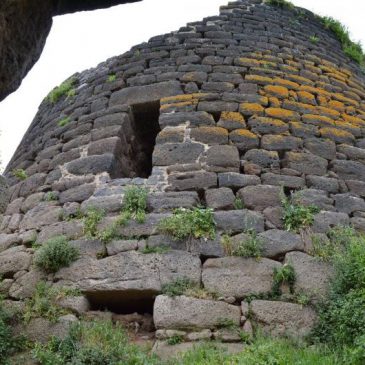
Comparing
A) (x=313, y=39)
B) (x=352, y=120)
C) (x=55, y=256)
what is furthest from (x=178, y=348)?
(x=313, y=39)

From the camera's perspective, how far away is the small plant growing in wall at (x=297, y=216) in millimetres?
4438

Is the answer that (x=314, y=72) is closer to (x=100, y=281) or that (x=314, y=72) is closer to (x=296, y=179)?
(x=296, y=179)

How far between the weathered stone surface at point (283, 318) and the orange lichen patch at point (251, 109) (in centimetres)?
212

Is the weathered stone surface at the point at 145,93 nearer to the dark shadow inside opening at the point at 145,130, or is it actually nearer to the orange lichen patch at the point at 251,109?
the dark shadow inside opening at the point at 145,130

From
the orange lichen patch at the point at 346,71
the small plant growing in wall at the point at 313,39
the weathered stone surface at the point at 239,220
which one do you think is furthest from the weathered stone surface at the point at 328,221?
the small plant growing in wall at the point at 313,39

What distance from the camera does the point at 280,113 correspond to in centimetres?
544

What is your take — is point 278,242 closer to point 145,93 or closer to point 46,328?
point 46,328

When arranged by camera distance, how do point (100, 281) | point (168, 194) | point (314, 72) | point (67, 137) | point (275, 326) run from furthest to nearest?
point (314, 72), point (67, 137), point (168, 194), point (100, 281), point (275, 326)

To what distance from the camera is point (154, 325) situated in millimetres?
3955

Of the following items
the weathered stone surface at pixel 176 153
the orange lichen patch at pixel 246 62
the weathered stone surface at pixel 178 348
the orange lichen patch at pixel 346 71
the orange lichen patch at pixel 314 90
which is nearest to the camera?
the weathered stone surface at pixel 178 348

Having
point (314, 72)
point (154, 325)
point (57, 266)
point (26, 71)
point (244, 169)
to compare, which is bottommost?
point (154, 325)

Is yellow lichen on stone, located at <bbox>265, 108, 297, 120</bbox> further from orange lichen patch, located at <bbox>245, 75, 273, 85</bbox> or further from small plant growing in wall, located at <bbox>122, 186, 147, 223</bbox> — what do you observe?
small plant growing in wall, located at <bbox>122, 186, 147, 223</bbox>

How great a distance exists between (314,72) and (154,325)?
12.0ft

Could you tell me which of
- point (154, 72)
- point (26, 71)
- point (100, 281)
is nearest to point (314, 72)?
point (154, 72)
